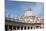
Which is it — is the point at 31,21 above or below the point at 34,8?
below

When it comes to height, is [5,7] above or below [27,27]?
above

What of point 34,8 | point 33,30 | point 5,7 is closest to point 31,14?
point 34,8

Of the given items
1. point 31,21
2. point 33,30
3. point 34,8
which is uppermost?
point 34,8
